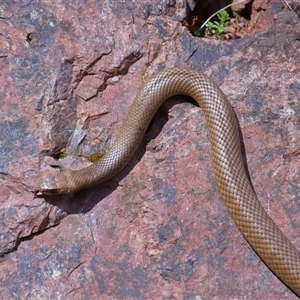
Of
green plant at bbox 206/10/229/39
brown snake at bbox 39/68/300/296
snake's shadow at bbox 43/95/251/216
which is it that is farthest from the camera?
green plant at bbox 206/10/229/39

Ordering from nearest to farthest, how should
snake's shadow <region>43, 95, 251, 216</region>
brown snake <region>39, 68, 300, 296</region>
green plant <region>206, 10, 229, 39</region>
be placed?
brown snake <region>39, 68, 300, 296</region>
snake's shadow <region>43, 95, 251, 216</region>
green plant <region>206, 10, 229, 39</region>

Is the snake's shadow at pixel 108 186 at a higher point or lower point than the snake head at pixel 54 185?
lower

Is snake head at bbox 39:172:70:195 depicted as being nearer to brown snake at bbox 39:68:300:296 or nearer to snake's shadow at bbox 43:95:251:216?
brown snake at bbox 39:68:300:296

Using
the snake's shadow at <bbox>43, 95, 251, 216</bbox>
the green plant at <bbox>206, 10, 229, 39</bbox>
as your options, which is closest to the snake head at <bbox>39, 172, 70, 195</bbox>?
the snake's shadow at <bbox>43, 95, 251, 216</bbox>

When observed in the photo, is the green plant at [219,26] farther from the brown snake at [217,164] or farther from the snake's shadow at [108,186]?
the snake's shadow at [108,186]

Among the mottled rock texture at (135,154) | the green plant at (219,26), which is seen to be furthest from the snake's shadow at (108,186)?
the green plant at (219,26)

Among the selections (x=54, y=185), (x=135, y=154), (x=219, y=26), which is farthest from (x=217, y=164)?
(x=219, y=26)

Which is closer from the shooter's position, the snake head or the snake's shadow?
the snake head
